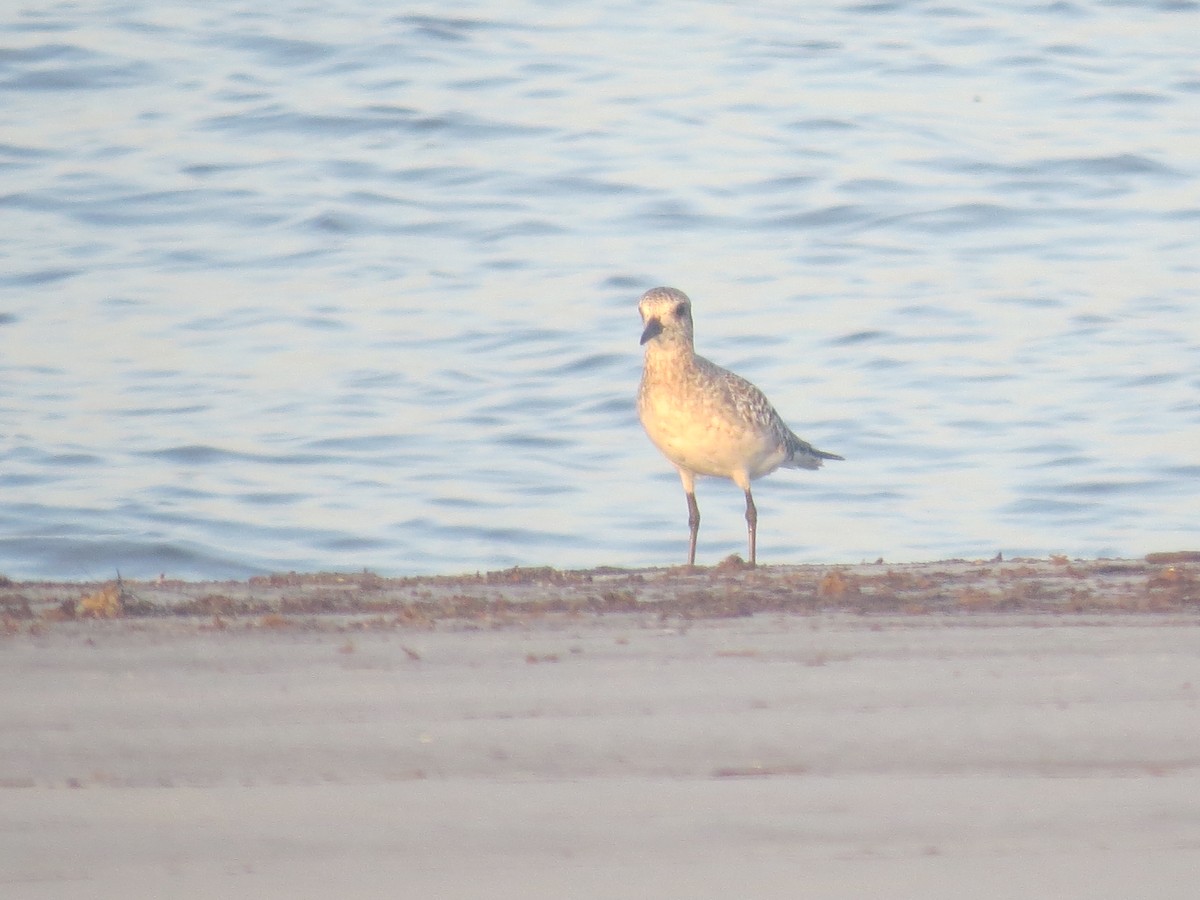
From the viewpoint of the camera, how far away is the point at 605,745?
3.87 meters

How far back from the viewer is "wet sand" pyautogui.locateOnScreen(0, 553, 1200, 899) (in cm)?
326

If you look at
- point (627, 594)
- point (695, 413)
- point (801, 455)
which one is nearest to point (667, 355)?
point (695, 413)

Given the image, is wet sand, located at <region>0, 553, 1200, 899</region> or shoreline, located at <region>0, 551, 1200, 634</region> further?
shoreline, located at <region>0, 551, 1200, 634</region>

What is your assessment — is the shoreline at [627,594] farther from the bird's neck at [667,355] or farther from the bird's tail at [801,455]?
the bird's tail at [801,455]

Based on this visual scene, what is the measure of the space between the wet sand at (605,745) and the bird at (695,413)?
1.86m

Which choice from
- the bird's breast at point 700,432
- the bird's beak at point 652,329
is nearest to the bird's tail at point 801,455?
the bird's breast at point 700,432

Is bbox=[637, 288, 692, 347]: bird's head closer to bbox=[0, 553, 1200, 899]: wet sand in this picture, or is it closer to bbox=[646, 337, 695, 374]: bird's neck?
bbox=[646, 337, 695, 374]: bird's neck

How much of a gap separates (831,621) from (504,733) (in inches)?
50.7

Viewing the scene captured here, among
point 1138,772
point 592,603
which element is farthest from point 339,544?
point 1138,772

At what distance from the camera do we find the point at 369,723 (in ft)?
13.1

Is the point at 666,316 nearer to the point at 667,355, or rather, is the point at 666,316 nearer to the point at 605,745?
the point at 667,355

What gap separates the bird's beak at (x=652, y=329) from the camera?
7.43 meters

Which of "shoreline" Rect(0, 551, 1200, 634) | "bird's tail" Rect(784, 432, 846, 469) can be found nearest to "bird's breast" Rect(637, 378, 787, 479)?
"bird's tail" Rect(784, 432, 846, 469)

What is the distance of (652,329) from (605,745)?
3770mm
